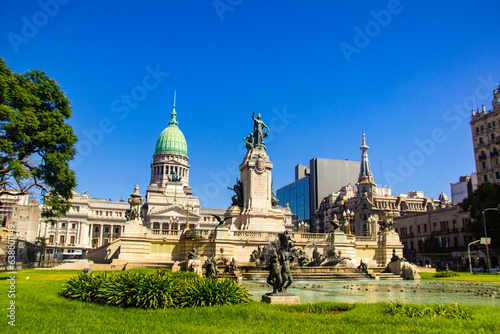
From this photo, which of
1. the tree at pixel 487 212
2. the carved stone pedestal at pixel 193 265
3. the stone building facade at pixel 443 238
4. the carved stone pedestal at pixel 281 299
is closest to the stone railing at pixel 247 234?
the carved stone pedestal at pixel 193 265

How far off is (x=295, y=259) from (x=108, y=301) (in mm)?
21909

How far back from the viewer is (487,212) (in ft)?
171

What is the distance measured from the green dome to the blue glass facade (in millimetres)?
47897

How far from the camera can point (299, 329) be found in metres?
9.10

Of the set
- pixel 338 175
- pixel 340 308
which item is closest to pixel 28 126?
pixel 340 308

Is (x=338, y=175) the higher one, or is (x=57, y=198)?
(x=338, y=175)

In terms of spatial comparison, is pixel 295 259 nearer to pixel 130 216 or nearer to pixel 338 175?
pixel 130 216

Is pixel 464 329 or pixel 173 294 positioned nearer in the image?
pixel 464 329

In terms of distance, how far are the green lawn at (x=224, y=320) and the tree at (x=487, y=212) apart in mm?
46391

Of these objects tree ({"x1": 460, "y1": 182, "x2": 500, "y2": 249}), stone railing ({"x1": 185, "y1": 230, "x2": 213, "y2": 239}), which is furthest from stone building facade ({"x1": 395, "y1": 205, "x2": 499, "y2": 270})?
stone railing ({"x1": 185, "y1": 230, "x2": 213, "y2": 239})

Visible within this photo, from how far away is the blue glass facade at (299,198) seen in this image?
151125 mm

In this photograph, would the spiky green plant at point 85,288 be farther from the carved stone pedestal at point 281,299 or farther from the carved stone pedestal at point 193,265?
the carved stone pedestal at point 193,265

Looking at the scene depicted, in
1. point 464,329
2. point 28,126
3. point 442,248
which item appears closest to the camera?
point 464,329

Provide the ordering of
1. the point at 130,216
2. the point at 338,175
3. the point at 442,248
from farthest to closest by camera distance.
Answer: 1. the point at 338,175
2. the point at 442,248
3. the point at 130,216
